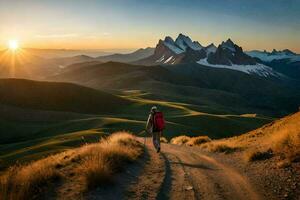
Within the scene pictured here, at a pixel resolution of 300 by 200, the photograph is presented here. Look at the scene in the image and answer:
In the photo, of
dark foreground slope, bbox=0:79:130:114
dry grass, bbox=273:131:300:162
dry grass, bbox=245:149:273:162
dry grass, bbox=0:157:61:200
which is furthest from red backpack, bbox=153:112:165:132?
dark foreground slope, bbox=0:79:130:114

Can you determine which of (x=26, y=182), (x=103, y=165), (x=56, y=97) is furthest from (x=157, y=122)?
(x=56, y=97)

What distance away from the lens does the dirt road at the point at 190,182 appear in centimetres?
1130

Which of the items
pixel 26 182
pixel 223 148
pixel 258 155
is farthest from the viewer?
pixel 223 148

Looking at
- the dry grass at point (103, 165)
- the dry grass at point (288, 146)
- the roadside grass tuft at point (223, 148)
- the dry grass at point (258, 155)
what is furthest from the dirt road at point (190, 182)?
the roadside grass tuft at point (223, 148)

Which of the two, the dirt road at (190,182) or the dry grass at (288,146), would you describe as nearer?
the dirt road at (190,182)

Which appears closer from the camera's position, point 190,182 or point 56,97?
point 190,182

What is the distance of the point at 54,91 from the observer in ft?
436

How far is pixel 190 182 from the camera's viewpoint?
42.4 ft

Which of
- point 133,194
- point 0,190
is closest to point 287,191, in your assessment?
point 133,194

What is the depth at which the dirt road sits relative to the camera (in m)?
11.3

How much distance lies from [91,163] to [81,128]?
59531 millimetres

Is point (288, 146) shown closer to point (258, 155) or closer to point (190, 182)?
point (258, 155)

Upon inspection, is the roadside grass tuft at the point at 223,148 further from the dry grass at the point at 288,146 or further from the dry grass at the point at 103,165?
the dry grass at the point at 103,165

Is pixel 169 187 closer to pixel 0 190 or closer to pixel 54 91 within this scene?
pixel 0 190
